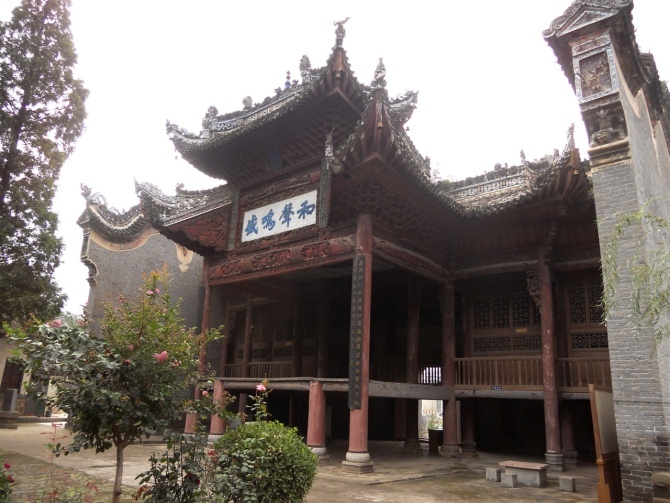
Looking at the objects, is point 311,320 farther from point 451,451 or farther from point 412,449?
point 451,451

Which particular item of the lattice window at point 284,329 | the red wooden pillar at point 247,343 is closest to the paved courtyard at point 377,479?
the red wooden pillar at point 247,343

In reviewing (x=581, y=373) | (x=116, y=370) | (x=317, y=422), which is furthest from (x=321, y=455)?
(x=116, y=370)

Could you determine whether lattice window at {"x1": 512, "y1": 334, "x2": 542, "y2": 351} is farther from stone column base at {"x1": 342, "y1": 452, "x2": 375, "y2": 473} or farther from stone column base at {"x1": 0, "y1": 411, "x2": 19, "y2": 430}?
stone column base at {"x1": 0, "y1": 411, "x2": 19, "y2": 430}

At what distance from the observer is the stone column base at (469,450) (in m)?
11.6

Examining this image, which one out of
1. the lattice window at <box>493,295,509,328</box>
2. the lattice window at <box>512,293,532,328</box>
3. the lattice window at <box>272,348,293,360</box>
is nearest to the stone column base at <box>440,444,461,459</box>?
the lattice window at <box>493,295,509,328</box>

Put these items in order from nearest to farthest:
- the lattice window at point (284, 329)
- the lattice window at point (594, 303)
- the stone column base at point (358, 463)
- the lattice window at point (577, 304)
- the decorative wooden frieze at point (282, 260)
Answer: the stone column base at point (358, 463), the decorative wooden frieze at point (282, 260), the lattice window at point (594, 303), the lattice window at point (577, 304), the lattice window at point (284, 329)

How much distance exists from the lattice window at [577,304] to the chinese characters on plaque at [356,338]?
5003 millimetres

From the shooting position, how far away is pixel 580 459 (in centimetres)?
1152

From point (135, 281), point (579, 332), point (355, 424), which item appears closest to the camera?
point (355, 424)

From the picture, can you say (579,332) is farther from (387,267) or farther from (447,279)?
(387,267)

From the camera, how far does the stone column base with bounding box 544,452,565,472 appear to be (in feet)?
31.6

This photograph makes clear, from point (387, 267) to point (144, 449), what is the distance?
6.71m

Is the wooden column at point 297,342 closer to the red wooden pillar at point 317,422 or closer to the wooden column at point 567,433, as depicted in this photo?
the red wooden pillar at point 317,422

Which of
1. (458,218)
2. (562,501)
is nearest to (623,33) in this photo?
(458,218)
